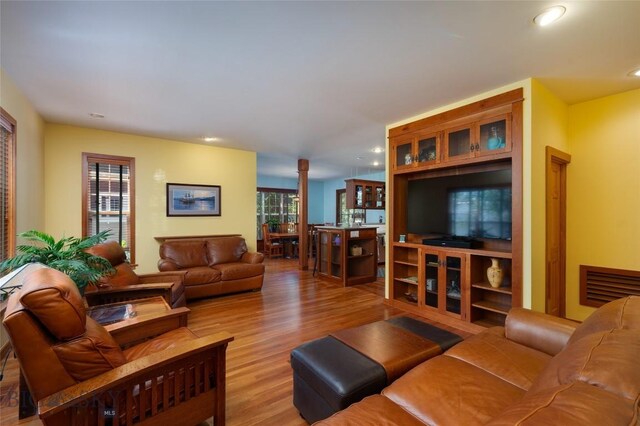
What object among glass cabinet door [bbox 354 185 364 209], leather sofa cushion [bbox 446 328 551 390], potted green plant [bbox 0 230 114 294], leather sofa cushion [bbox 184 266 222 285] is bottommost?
leather sofa cushion [bbox 184 266 222 285]

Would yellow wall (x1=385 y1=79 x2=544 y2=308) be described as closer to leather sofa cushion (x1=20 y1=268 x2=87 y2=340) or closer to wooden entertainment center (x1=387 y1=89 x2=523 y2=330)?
wooden entertainment center (x1=387 y1=89 x2=523 y2=330)

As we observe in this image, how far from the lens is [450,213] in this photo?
11.5ft

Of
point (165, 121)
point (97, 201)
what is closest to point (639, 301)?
point (165, 121)

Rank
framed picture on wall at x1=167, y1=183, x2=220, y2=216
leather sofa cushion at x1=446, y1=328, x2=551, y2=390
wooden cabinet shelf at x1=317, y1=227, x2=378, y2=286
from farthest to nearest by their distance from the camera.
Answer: wooden cabinet shelf at x1=317, y1=227, x2=378, y2=286, framed picture on wall at x1=167, y1=183, x2=220, y2=216, leather sofa cushion at x1=446, y1=328, x2=551, y2=390

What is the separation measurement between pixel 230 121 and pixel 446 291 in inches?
139

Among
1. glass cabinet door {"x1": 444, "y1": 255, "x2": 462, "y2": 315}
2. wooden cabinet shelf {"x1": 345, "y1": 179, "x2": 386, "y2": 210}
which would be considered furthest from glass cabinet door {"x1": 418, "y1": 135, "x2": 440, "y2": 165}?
wooden cabinet shelf {"x1": 345, "y1": 179, "x2": 386, "y2": 210}

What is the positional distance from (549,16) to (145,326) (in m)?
3.31

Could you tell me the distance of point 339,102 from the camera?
10.5 ft

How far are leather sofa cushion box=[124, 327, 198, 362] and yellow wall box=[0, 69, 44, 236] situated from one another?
7.46 ft

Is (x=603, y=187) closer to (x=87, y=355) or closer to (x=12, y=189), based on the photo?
(x=87, y=355)

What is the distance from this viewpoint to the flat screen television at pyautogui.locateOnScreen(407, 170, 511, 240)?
300 centimetres

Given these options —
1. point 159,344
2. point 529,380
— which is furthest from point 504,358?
point 159,344

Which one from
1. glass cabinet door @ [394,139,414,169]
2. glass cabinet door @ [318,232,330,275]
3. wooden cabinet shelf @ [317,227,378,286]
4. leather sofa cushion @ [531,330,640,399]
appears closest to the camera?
leather sofa cushion @ [531,330,640,399]

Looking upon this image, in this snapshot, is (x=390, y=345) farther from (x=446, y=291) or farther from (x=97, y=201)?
(x=97, y=201)
